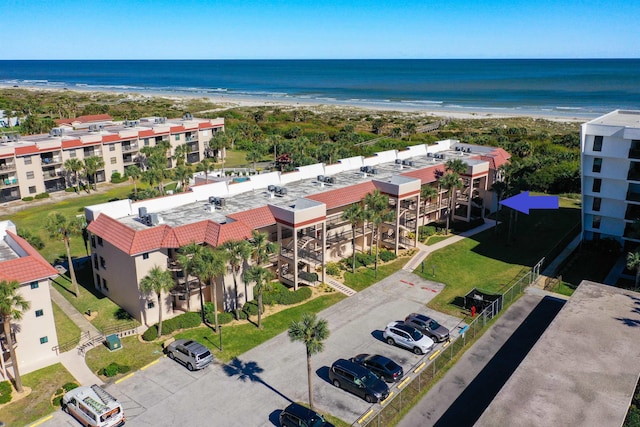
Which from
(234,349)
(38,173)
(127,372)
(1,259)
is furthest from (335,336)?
(38,173)

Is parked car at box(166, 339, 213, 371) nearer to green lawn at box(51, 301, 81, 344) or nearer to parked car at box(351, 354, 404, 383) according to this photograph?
green lawn at box(51, 301, 81, 344)

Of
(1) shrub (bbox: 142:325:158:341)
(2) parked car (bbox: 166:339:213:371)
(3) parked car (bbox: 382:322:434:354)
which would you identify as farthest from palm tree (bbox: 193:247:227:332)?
(3) parked car (bbox: 382:322:434:354)

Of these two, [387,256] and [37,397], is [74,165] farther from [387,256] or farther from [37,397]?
[37,397]

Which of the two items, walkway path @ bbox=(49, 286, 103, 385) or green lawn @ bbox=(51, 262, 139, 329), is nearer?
walkway path @ bbox=(49, 286, 103, 385)

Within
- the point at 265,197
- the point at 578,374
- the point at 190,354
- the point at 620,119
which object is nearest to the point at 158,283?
the point at 190,354

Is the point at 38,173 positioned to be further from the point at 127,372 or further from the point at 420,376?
the point at 420,376
